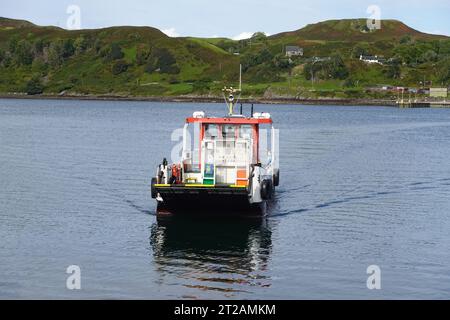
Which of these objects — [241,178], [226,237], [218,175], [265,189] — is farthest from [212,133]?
[226,237]

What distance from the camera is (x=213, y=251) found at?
32.5 m

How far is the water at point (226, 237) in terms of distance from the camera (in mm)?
27578

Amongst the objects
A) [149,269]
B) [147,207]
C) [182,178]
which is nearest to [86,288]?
[149,269]

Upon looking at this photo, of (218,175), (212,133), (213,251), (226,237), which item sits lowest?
(213,251)

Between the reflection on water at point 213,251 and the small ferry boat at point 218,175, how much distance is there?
82 cm

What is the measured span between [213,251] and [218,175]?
7187 mm

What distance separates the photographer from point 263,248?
3338 centimetres

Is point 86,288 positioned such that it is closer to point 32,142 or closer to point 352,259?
point 352,259

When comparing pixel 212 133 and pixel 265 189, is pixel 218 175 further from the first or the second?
pixel 265 189

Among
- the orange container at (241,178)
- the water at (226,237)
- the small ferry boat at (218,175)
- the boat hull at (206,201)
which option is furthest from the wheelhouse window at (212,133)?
the water at (226,237)

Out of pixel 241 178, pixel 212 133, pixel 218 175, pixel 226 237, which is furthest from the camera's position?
pixel 212 133

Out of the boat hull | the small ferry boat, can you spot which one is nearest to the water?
the boat hull

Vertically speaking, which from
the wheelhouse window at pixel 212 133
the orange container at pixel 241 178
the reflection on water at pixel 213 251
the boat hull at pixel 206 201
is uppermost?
the wheelhouse window at pixel 212 133

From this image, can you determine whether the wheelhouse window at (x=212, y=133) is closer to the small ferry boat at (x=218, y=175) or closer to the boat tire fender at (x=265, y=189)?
the small ferry boat at (x=218, y=175)
